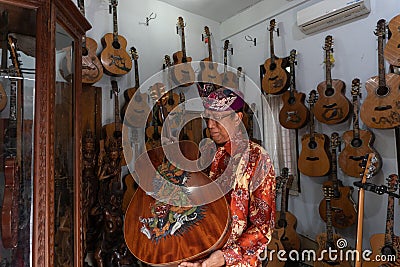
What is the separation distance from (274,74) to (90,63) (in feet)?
6.33

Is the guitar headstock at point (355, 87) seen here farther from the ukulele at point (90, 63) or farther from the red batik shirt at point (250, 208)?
the ukulele at point (90, 63)

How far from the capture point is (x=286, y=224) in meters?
3.01

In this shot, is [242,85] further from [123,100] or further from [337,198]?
[337,198]

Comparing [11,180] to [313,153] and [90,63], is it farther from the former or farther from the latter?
[313,153]

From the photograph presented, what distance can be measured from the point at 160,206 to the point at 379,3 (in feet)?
9.07

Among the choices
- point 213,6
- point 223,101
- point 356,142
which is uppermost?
point 213,6

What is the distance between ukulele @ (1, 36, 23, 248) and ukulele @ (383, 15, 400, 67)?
256cm

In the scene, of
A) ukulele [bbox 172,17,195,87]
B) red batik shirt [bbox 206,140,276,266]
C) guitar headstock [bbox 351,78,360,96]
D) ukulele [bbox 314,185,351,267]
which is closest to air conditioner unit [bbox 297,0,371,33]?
guitar headstock [bbox 351,78,360,96]

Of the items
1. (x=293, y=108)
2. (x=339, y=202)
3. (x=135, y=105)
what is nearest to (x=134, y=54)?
Answer: (x=135, y=105)

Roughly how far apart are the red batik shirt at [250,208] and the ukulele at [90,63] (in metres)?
1.96

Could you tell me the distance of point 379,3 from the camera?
2779 mm

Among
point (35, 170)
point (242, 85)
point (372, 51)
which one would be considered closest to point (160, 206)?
point (35, 170)

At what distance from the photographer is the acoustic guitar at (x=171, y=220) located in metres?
1.08

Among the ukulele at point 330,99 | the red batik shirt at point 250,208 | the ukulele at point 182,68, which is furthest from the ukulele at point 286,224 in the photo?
the red batik shirt at point 250,208
